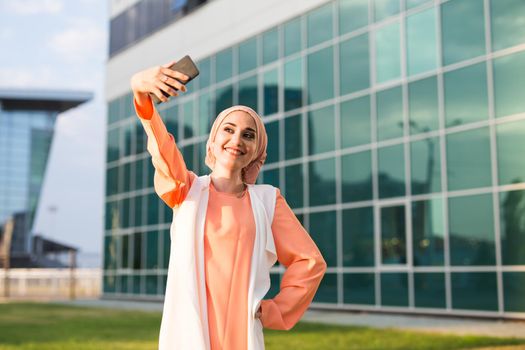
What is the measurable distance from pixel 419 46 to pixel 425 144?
7.21 feet

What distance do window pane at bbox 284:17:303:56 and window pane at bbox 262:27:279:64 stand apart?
1.38ft

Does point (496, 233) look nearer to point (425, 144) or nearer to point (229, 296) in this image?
point (425, 144)

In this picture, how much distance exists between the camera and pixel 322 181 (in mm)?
18672

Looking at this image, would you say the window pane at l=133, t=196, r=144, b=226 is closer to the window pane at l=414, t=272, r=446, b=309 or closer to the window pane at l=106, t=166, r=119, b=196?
the window pane at l=106, t=166, r=119, b=196

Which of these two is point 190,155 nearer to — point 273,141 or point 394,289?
point 273,141

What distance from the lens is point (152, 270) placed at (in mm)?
25328

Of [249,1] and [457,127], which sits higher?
[249,1]

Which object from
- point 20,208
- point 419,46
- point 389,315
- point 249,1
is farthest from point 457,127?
point 20,208

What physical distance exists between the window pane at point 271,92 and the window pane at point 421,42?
5.01m

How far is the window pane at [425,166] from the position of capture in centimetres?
1549

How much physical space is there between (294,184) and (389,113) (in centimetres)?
385

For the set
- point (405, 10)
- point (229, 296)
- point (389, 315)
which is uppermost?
point (405, 10)

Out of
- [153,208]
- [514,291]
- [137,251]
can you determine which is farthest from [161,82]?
[137,251]

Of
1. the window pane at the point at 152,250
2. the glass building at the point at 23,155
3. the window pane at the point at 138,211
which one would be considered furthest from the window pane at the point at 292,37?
the glass building at the point at 23,155
